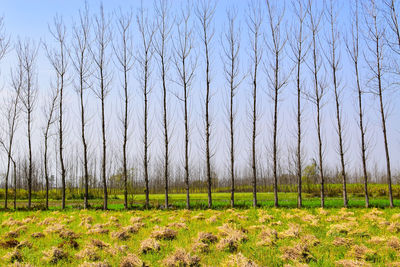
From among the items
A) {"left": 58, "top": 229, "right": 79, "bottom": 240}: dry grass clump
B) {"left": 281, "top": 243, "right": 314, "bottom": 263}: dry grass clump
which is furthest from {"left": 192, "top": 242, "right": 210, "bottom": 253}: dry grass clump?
{"left": 58, "top": 229, "right": 79, "bottom": 240}: dry grass clump

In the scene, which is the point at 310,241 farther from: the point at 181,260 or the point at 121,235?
the point at 121,235

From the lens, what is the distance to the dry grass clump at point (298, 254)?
3.95 meters

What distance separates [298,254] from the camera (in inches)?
159

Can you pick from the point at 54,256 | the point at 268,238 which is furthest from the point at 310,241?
the point at 54,256

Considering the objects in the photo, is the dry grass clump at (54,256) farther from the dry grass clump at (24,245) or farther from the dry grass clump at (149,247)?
the dry grass clump at (149,247)

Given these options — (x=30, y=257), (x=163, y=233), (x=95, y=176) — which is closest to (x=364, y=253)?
(x=163, y=233)

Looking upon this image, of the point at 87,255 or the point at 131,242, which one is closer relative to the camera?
the point at 87,255

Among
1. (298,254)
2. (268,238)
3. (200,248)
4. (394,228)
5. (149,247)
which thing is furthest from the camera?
(394,228)

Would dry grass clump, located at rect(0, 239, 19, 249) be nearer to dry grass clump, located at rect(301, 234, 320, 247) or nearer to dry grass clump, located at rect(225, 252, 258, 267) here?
dry grass clump, located at rect(225, 252, 258, 267)

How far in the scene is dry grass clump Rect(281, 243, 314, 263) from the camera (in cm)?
395

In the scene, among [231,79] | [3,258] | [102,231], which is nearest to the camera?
[3,258]

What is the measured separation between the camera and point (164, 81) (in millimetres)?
18844

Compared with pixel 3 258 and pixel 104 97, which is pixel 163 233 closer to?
pixel 3 258

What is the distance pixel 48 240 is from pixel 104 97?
1419cm
